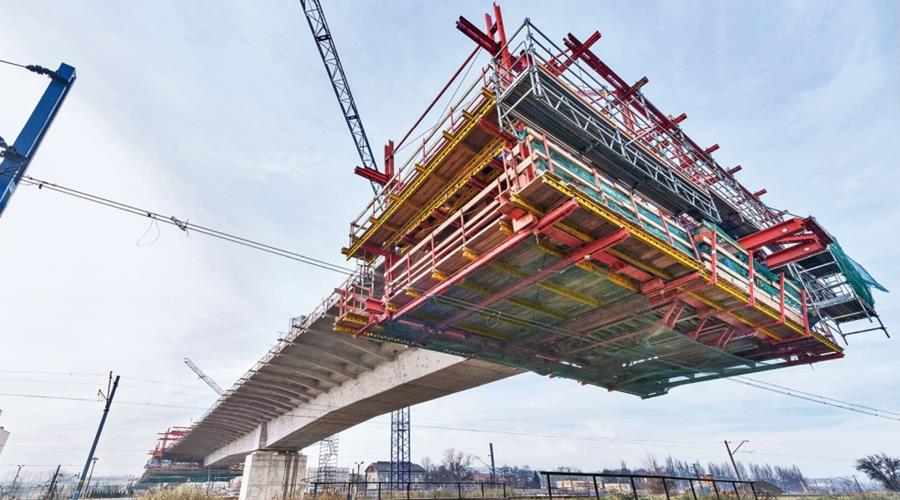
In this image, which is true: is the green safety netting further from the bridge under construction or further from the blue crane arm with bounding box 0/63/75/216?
the blue crane arm with bounding box 0/63/75/216

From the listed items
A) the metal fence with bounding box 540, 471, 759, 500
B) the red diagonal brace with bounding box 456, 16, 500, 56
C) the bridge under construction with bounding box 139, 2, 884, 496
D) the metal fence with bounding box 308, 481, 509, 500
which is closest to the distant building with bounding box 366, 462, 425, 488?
the metal fence with bounding box 540, 471, 759, 500

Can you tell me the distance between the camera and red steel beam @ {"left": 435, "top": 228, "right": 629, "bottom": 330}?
322 inches

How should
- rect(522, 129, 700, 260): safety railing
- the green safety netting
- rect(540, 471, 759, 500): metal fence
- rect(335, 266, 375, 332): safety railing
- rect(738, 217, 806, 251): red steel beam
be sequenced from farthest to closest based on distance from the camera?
the green safety netting, rect(335, 266, 375, 332): safety railing, rect(540, 471, 759, 500): metal fence, rect(738, 217, 806, 251): red steel beam, rect(522, 129, 700, 260): safety railing

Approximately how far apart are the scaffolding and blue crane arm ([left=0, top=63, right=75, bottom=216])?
9.27 metres

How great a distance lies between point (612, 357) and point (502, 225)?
8.72m

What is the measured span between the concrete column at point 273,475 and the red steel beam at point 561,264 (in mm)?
23410

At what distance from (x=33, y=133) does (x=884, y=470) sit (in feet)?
267

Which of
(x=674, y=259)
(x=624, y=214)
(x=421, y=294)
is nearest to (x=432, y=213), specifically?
(x=421, y=294)

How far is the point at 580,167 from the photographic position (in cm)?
880

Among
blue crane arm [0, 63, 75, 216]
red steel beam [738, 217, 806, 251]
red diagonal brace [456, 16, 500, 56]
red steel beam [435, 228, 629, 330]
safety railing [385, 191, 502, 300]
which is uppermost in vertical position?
red diagonal brace [456, 16, 500, 56]

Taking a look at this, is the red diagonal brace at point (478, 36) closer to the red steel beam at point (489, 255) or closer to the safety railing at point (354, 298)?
the red steel beam at point (489, 255)

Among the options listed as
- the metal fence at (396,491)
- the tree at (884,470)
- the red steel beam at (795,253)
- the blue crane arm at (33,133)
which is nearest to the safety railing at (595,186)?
the red steel beam at (795,253)

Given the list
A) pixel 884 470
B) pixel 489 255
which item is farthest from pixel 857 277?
pixel 884 470

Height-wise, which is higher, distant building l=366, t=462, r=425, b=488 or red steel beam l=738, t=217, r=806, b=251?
red steel beam l=738, t=217, r=806, b=251
